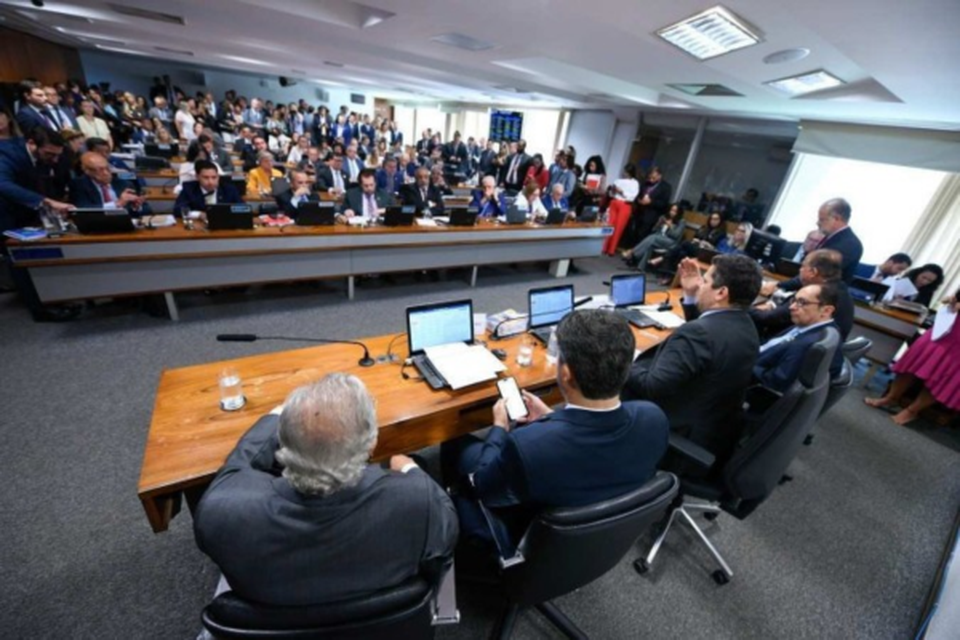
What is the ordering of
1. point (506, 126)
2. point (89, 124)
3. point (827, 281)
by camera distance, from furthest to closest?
1. point (506, 126)
2. point (89, 124)
3. point (827, 281)

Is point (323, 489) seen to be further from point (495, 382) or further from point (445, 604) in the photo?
point (495, 382)

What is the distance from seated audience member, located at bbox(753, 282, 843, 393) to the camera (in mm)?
1906

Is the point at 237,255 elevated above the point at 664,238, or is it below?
below

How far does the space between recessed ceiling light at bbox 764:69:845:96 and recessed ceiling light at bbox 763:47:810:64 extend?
51 cm

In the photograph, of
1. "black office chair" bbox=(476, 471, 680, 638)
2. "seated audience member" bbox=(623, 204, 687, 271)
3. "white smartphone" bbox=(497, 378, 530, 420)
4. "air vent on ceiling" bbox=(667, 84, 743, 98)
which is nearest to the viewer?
"black office chair" bbox=(476, 471, 680, 638)

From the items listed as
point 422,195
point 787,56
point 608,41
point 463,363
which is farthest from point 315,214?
point 787,56

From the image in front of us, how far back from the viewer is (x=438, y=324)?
1.95m

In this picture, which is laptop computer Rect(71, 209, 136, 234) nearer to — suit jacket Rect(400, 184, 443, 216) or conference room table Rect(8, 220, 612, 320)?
conference room table Rect(8, 220, 612, 320)

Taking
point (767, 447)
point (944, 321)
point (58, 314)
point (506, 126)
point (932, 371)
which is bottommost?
point (58, 314)

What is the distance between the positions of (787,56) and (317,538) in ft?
14.1

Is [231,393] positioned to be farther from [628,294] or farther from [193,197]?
[193,197]

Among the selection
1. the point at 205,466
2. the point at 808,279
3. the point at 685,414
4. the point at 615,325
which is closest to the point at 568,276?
the point at 808,279

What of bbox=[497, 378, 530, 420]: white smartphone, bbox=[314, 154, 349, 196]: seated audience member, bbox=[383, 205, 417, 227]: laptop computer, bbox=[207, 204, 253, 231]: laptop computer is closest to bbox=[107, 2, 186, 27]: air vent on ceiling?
bbox=[314, 154, 349, 196]: seated audience member

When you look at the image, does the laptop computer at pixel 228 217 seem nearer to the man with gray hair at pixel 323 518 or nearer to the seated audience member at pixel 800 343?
the man with gray hair at pixel 323 518
